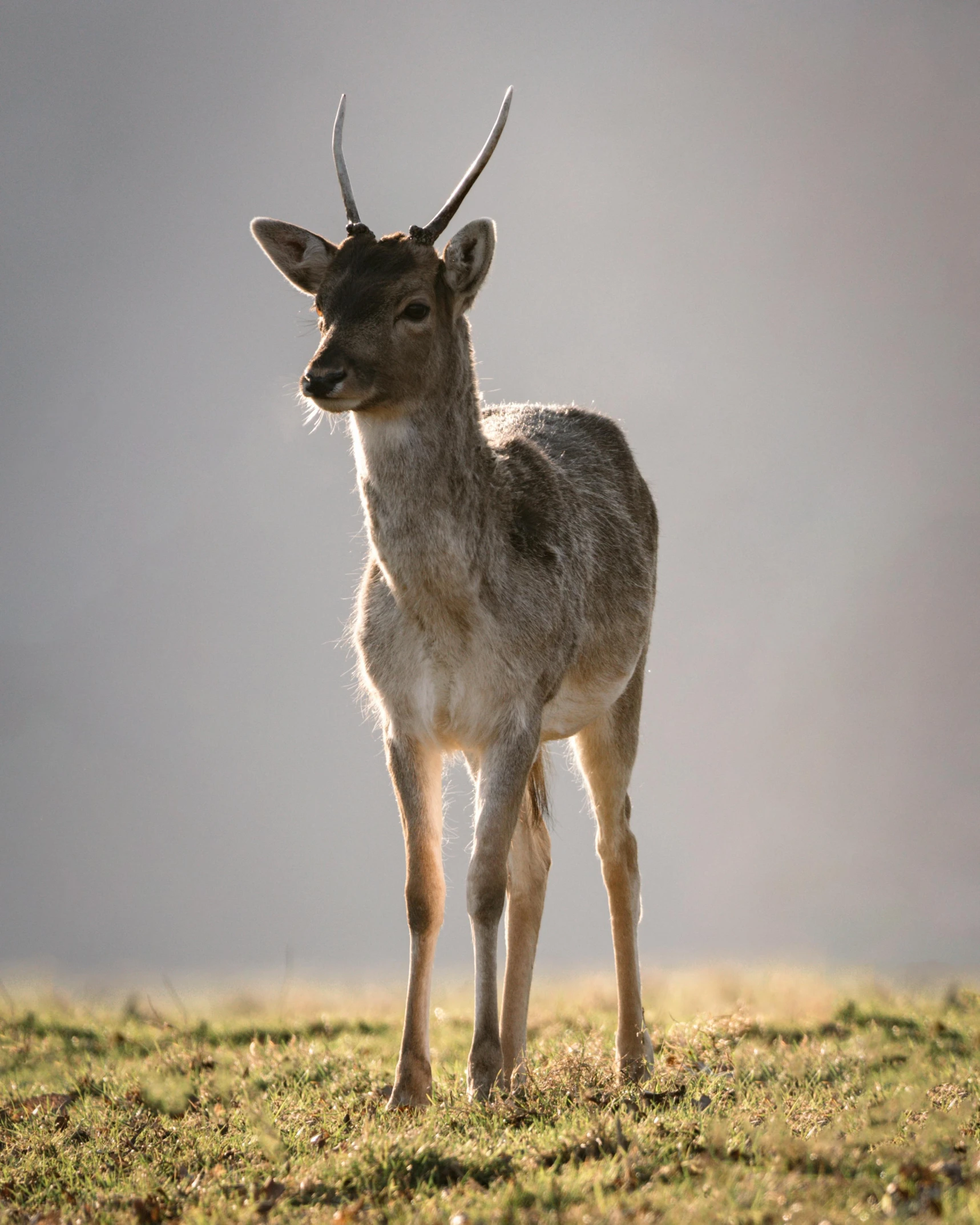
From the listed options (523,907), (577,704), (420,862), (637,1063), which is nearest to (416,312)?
(577,704)

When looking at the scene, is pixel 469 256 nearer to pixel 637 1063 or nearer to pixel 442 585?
pixel 442 585

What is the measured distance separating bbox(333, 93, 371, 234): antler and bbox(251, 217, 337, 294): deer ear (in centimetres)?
17

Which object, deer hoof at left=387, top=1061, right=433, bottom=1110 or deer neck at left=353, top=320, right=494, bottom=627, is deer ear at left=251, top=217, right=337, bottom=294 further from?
deer hoof at left=387, top=1061, right=433, bottom=1110

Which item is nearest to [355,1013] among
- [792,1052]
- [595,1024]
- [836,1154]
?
[595,1024]

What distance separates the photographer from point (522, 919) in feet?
23.2

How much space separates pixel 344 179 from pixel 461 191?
2.40 ft

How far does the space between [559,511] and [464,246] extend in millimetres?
1445

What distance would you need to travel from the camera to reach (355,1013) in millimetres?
9984

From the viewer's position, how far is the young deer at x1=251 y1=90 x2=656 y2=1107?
20.1 feet

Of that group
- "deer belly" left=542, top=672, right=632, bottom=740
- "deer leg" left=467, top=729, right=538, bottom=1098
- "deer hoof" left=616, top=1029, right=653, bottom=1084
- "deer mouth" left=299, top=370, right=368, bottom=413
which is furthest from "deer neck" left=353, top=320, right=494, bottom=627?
"deer hoof" left=616, top=1029, right=653, bottom=1084

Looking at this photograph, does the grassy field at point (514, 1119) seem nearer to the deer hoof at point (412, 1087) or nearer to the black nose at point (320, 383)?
the deer hoof at point (412, 1087)

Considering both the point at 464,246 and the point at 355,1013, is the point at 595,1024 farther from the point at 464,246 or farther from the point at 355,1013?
the point at 464,246

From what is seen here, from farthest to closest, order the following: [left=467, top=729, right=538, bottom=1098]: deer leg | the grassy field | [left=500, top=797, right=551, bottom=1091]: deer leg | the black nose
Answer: [left=500, top=797, right=551, bottom=1091]: deer leg
[left=467, top=729, right=538, bottom=1098]: deer leg
the black nose
the grassy field

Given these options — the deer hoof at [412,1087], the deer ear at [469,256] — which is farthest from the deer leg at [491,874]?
the deer ear at [469,256]
